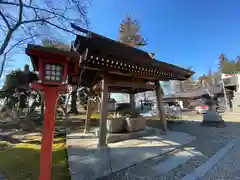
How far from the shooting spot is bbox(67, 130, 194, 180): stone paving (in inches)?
113

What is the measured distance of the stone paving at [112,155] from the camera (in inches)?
113

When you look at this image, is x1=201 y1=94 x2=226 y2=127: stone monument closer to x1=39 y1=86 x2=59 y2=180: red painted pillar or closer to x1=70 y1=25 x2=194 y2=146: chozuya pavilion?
x1=70 y1=25 x2=194 y2=146: chozuya pavilion

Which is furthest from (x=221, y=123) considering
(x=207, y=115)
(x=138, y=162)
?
(x=138, y=162)

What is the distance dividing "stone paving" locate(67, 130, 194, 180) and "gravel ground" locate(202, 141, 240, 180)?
68 centimetres

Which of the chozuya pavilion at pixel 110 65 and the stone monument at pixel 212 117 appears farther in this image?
the stone monument at pixel 212 117

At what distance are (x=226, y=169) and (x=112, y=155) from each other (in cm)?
256

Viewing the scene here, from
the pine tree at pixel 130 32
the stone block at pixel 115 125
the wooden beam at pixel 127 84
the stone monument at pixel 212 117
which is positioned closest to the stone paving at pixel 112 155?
the stone block at pixel 115 125

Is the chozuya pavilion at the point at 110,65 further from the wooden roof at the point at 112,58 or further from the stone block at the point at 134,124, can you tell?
the stone block at the point at 134,124

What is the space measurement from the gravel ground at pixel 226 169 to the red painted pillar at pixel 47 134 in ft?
9.13

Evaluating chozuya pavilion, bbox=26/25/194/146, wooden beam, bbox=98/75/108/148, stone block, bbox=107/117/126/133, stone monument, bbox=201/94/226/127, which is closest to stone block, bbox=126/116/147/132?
stone block, bbox=107/117/126/133

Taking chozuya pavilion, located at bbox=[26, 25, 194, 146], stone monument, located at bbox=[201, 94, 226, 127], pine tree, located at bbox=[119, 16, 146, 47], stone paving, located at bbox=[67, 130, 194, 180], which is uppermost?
pine tree, located at bbox=[119, 16, 146, 47]

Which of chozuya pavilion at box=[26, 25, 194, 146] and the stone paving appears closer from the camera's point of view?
the stone paving

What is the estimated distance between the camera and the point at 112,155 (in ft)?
12.1

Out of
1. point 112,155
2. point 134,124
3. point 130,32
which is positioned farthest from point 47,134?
point 130,32
